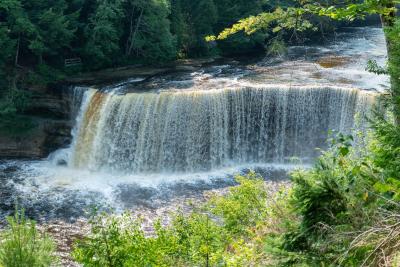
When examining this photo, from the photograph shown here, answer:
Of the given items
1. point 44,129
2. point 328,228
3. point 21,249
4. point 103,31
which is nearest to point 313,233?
point 328,228

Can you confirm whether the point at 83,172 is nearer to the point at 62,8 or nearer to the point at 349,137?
the point at 62,8

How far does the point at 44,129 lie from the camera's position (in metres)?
19.6

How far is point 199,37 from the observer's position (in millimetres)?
29234

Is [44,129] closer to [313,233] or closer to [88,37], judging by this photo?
[88,37]

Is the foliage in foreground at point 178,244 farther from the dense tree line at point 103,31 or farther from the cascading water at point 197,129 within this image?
the dense tree line at point 103,31

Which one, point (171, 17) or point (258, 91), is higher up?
point (171, 17)

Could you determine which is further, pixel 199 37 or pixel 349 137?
pixel 199 37

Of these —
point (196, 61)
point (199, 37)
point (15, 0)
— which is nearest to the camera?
point (15, 0)

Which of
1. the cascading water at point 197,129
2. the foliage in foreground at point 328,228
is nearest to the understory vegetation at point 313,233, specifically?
the foliage in foreground at point 328,228

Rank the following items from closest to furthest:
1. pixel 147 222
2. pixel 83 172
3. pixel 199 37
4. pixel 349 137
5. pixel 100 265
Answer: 1. pixel 349 137
2. pixel 100 265
3. pixel 147 222
4. pixel 83 172
5. pixel 199 37

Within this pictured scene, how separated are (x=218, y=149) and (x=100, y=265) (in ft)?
43.1

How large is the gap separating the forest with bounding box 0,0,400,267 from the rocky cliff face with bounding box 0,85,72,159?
1.42 ft

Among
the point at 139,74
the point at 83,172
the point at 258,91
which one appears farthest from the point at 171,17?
the point at 83,172

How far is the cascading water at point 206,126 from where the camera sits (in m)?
18.7
